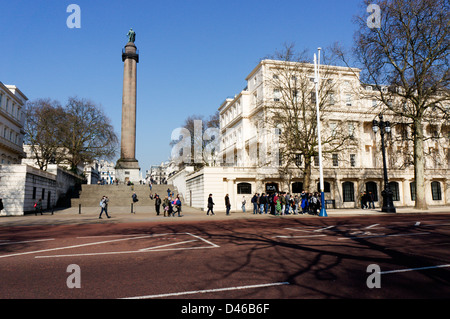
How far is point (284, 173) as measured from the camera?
3566 cm

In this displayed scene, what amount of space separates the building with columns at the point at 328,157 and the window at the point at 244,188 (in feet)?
0.38

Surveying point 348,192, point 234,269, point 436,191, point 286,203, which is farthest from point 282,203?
point 436,191

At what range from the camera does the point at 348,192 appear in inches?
1528

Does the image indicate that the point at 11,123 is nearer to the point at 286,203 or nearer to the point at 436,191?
the point at 286,203

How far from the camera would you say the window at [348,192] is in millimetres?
38656

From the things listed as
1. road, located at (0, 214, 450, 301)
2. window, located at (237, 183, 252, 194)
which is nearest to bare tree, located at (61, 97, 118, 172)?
window, located at (237, 183, 252, 194)

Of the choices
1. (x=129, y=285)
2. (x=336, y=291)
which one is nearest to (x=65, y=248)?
(x=129, y=285)

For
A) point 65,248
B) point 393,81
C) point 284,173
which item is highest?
point 393,81

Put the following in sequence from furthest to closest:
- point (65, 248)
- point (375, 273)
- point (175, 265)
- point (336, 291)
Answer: point (65, 248) → point (175, 265) → point (375, 273) → point (336, 291)

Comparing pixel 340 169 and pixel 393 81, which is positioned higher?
pixel 393 81

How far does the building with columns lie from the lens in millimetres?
32500
